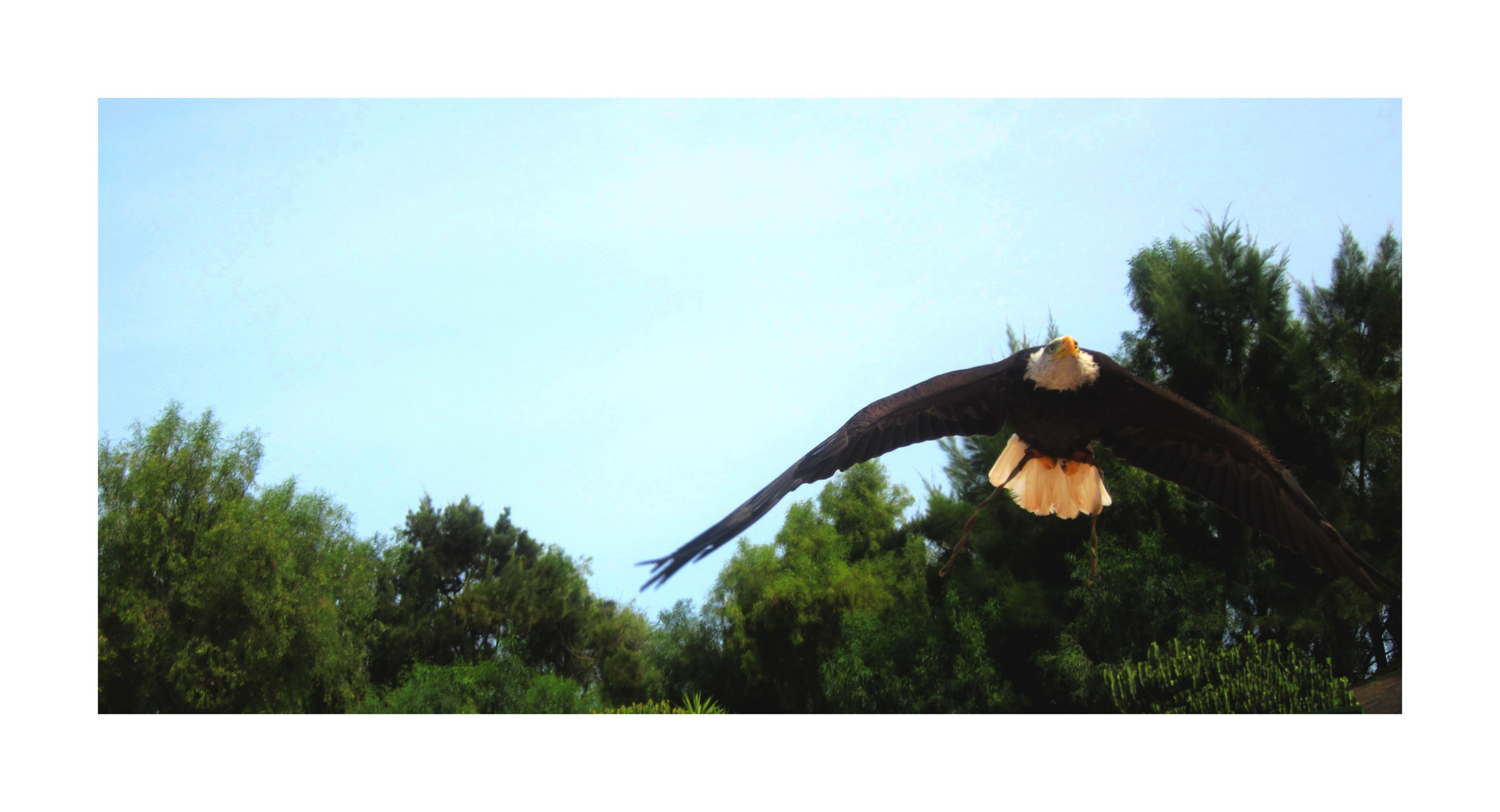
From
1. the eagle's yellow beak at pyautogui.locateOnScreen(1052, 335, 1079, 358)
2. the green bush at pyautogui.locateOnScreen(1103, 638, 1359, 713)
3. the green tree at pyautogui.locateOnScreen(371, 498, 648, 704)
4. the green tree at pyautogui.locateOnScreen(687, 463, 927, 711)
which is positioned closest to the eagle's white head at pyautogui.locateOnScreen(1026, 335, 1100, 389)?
the eagle's yellow beak at pyautogui.locateOnScreen(1052, 335, 1079, 358)

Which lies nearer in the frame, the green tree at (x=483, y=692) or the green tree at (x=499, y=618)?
the green tree at (x=483, y=692)

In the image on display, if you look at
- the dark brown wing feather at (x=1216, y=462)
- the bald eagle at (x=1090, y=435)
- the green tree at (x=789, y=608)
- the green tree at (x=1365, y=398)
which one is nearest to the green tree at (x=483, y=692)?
the green tree at (x=789, y=608)

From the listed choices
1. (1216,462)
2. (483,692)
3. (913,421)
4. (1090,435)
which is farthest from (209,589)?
(1216,462)

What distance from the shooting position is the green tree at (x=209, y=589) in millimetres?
10227

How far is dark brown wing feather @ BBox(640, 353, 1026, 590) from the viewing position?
4.43 meters

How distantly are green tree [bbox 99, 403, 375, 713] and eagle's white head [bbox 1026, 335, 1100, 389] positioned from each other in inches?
341

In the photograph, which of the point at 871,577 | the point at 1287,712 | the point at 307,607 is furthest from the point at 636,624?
the point at 1287,712

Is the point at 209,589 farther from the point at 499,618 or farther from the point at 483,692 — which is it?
the point at 499,618

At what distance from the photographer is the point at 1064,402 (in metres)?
5.29

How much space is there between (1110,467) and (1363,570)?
674 cm

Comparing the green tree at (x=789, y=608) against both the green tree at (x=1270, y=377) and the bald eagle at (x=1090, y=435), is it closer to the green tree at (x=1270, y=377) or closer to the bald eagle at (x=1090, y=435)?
the green tree at (x=1270, y=377)

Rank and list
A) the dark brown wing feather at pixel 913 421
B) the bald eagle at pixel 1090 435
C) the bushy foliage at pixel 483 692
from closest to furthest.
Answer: the dark brown wing feather at pixel 913 421, the bald eagle at pixel 1090 435, the bushy foliage at pixel 483 692

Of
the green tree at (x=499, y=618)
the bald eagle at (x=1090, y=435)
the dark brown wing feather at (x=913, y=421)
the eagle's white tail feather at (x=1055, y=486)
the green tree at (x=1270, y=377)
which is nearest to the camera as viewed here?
the dark brown wing feather at (x=913, y=421)

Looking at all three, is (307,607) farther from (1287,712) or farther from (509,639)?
(1287,712)
